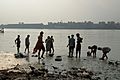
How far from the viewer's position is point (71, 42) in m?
28.5

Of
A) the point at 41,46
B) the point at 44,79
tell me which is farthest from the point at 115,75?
the point at 41,46

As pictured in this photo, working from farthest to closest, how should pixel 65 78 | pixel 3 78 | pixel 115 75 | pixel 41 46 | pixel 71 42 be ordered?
pixel 71 42
pixel 41 46
pixel 115 75
pixel 65 78
pixel 3 78

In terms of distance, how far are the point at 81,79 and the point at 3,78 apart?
4143mm

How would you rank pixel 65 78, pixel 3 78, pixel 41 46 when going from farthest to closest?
pixel 41 46, pixel 65 78, pixel 3 78

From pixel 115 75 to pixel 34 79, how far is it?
5.61 meters

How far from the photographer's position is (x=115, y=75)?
1970 cm

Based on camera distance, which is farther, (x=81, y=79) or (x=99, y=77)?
(x=99, y=77)

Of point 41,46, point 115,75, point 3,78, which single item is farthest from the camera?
point 41,46

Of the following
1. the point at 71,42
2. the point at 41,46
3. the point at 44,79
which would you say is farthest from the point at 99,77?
the point at 71,42

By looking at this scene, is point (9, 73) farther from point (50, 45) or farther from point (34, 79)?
point (50, 45)

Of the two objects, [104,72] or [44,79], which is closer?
[44,79]

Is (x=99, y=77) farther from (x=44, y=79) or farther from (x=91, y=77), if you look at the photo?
(x=44, y=79)

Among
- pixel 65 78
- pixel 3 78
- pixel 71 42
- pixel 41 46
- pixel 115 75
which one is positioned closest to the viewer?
pixel 3 78

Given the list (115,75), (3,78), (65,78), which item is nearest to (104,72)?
(115,75)
